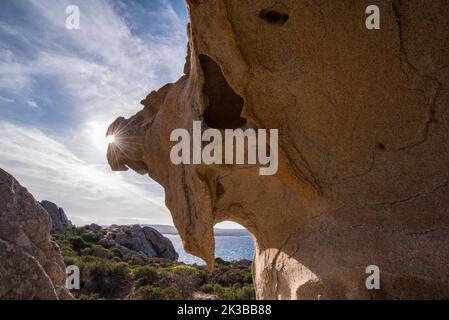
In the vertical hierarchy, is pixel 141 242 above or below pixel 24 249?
below

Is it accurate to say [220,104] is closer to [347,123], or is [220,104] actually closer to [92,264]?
[347,123]

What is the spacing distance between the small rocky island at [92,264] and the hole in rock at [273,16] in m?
2.47

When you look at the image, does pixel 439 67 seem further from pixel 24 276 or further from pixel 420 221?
pixel 24 276

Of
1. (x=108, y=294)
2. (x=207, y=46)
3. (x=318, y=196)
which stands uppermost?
(x=207, y=46)

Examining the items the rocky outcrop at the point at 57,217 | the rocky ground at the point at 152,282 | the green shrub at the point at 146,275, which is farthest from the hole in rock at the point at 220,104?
the rocky outcrop at the point at 57,217

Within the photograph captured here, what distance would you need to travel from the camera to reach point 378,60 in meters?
2.88

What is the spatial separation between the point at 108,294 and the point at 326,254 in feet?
48.9

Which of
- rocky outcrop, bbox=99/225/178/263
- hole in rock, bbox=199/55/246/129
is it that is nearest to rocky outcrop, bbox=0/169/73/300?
hole in rock, bbox=199/55/246/129

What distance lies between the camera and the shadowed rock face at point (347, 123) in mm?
2600

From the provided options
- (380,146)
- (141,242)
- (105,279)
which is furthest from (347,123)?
(141,242)

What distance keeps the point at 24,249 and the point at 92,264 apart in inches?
608

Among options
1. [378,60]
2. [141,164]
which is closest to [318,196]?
[378,60]

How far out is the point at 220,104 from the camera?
13.1 ft

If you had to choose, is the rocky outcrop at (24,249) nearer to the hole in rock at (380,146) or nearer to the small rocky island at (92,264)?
the small rocky island at (92,264)
